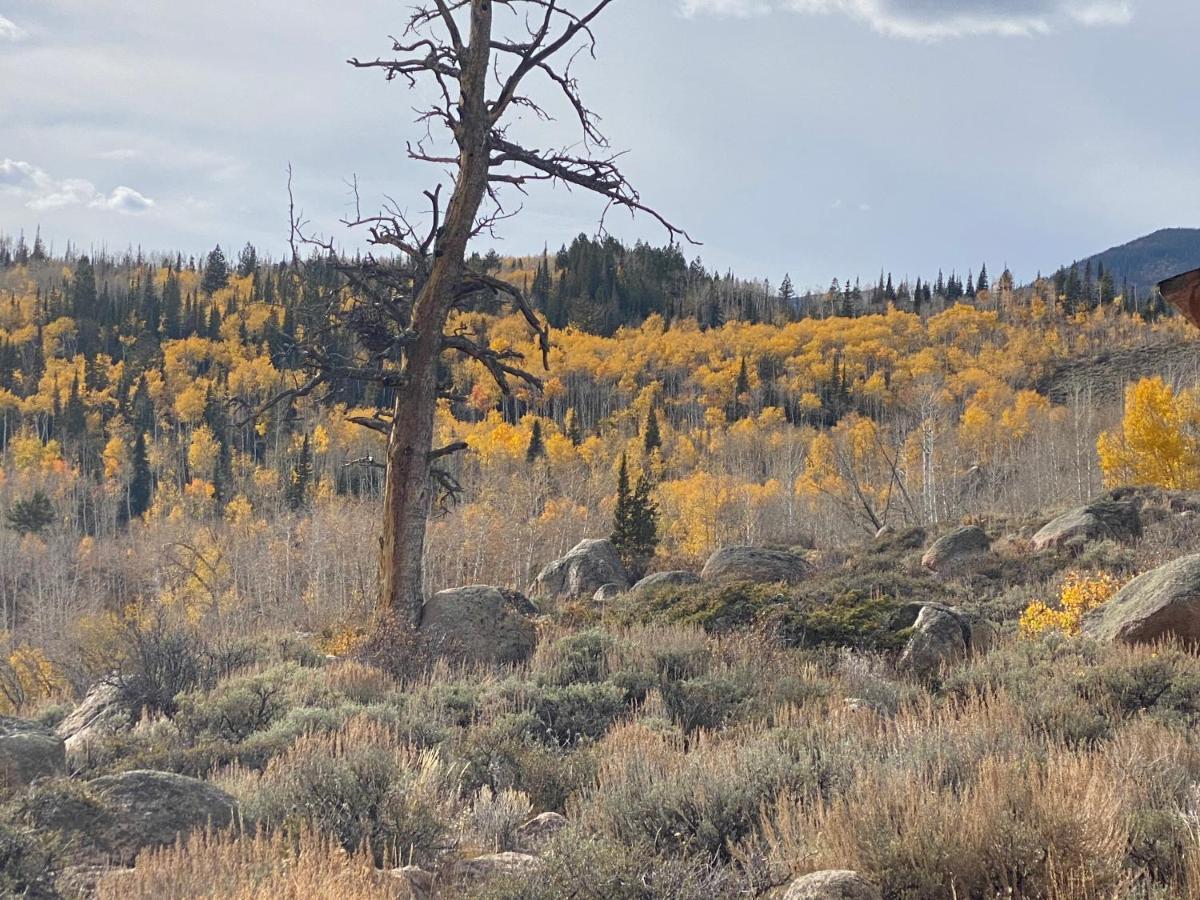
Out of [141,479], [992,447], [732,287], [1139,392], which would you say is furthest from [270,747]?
[732,287]

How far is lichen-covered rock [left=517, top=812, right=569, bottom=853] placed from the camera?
447 centimetres

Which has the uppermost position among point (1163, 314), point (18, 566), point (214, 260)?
point (214, 260)

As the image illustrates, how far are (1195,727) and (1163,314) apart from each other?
136743 millimetres

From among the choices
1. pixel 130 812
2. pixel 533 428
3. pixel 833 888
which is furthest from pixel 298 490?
pixel 833 888

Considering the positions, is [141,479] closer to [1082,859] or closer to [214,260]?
[214,260]

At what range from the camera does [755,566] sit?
18.0 m

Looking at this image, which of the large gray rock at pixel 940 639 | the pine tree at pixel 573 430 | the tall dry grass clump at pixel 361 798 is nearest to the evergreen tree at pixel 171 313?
the pine tree at pixel 573 430

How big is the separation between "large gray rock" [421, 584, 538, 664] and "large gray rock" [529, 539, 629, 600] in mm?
9329

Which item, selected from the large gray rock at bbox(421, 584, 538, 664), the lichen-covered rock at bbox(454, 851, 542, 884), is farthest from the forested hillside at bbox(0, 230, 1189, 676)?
the lichen-covered rock at bbox(454, 851, 542, 884)

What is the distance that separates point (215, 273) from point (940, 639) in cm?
16637

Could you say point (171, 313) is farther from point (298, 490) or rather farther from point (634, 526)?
point (634, 526)

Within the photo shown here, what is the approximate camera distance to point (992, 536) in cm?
2264

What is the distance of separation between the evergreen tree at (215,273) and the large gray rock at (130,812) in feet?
531

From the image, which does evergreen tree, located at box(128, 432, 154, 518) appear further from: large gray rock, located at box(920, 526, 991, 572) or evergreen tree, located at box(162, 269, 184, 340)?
large gray rock, located at box(920, 526, 991, 572)
